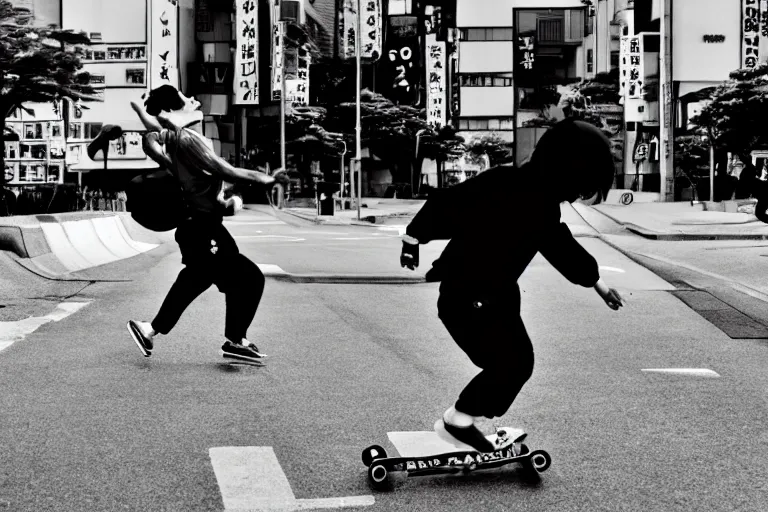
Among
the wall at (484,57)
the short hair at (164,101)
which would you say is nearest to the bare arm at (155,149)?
the short hair at (164,101)

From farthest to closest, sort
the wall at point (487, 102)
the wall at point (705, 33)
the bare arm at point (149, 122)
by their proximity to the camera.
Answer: the wall at point (487, 102)
the wall at point (705, 33)
the bare arm at point (149, 122)

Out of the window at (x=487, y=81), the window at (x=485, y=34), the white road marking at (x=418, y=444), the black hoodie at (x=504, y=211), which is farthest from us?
the window at (x=487, y=81)

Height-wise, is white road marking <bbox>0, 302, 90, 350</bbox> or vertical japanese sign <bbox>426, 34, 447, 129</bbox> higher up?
vertical japanese sign <bbox>426, 34, 447, 129</bbox>

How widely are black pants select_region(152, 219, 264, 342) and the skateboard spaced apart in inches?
132

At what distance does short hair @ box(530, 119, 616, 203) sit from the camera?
4.80 m

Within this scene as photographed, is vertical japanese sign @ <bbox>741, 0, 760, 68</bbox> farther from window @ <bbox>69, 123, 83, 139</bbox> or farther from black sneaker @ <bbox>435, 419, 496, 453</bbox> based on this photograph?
black sneaker @ <bbox>435, 419, 496, 453</bbox>

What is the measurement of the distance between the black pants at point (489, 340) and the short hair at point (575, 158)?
485 mm

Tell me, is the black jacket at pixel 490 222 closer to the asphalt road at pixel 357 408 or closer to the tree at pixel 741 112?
the asphalt road at pixel 357 408

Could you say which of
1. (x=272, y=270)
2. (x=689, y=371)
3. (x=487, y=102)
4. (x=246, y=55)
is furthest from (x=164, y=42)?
(x=689, y=371)

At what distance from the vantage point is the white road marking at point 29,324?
10.1 meters

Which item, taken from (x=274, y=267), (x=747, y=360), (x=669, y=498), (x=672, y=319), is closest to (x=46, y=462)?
(x=669, y=498)

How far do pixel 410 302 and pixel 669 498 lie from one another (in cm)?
897

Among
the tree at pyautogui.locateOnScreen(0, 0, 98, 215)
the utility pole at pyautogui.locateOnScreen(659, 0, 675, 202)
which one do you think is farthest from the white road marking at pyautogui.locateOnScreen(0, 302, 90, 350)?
the utility pole at pyautogui.locateOnScreen(659, 0, 675, 202)

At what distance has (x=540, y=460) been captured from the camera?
520 centimetres
